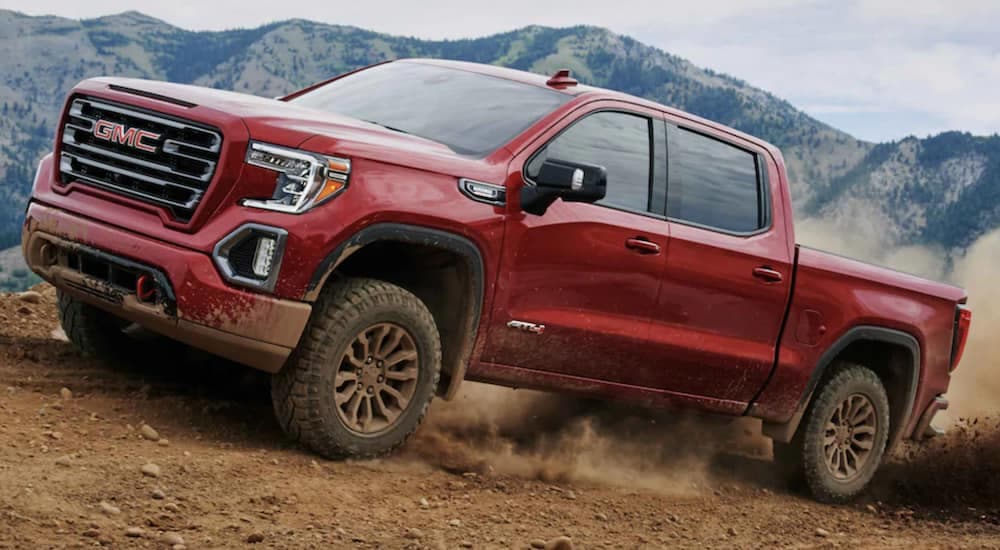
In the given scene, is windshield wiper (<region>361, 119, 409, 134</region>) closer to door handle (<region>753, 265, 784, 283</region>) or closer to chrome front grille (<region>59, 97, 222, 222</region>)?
chrome front grille (<region>59, 97, 222, 222</region>)

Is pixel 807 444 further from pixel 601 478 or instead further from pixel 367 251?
pixel 367 251

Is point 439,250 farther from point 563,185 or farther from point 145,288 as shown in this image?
point 145,288

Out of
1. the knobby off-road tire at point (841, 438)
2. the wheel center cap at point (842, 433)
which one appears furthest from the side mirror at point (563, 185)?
the wheel center cap at point (842, 433)

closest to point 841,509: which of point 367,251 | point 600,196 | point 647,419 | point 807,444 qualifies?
point 807,444

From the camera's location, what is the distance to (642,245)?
6586 millimetres

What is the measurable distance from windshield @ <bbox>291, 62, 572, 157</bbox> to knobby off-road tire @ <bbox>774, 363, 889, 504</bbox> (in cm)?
282

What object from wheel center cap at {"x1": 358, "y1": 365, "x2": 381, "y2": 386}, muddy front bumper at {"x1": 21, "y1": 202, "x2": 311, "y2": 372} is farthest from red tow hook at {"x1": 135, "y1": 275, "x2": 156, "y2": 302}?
wheel center cap at {"x1": 358, "y1": 365, "x2": 381, "y2": 386}

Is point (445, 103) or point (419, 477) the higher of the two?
point (445, 103)

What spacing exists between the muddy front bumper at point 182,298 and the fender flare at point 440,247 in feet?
0.63

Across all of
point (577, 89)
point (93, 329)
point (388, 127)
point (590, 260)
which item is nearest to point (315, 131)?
point (388, 127)

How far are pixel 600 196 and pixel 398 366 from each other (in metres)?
1.24

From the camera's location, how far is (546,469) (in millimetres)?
7121

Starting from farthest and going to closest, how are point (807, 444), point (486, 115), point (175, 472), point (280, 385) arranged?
point (807, 444)
point (486, 115)
point (280, 385)
point (175, 472)

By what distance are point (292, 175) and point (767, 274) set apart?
307 cm
